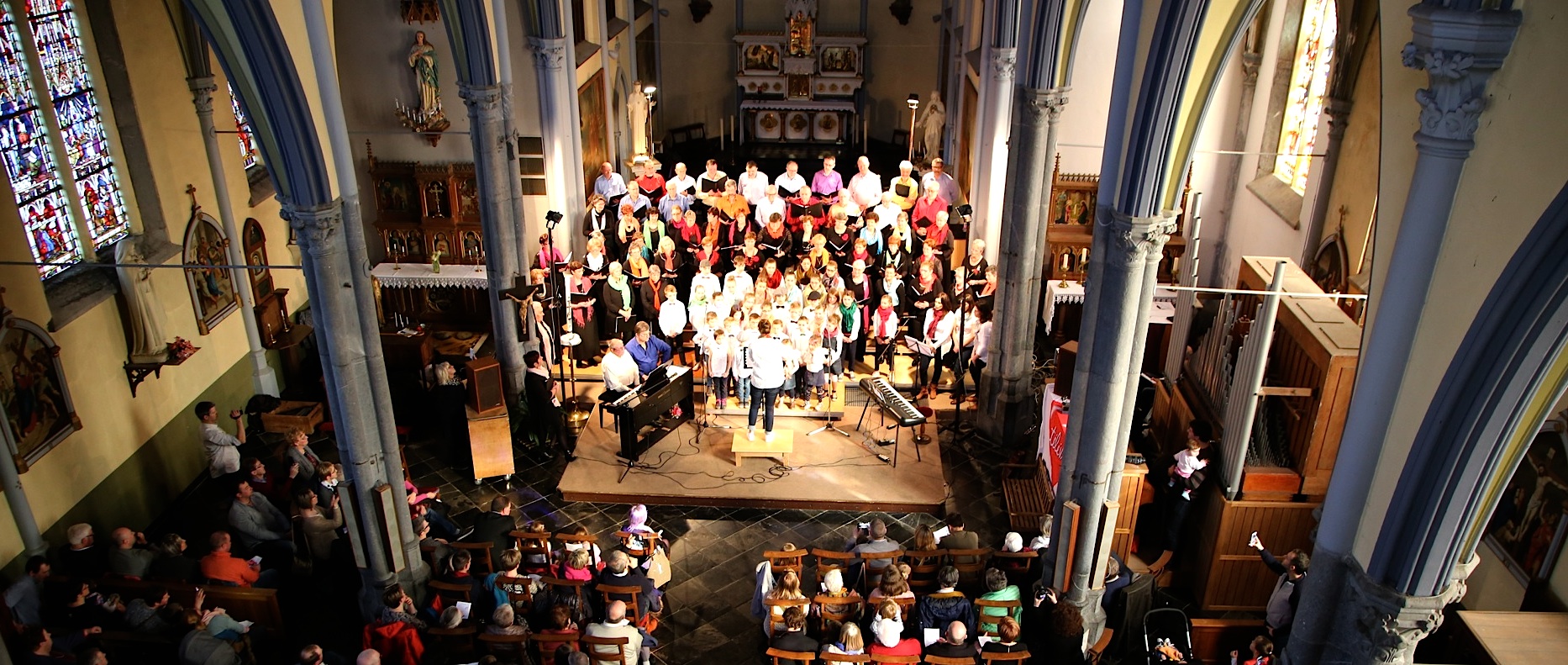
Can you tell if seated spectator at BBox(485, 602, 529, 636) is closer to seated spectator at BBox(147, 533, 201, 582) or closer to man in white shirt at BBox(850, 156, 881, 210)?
seated spectator at BBox(147, 533, 201, 582)

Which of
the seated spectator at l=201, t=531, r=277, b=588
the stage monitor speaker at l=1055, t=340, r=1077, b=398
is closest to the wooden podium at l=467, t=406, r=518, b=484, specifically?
the seated spectator at l=201, t=531, r=277, b=588

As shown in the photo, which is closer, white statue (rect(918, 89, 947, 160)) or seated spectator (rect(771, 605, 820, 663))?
seated spectator (rect(771, 605, 820, 663))

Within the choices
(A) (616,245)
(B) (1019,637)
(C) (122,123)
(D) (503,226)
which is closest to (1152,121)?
(B) (1019,637)

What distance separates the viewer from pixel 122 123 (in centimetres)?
1127

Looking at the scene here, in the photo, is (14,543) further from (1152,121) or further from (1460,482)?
(1460,482)

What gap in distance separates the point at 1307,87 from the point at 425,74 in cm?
1126

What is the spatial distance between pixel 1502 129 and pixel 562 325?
35.4ft

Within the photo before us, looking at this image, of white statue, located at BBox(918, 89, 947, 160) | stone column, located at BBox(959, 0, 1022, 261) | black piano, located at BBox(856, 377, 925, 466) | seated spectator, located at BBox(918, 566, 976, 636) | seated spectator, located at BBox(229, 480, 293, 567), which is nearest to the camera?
seated spectator, located at BBox(918, 566, 976, 636)

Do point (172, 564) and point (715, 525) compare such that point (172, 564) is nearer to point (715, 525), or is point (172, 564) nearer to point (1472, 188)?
point (715, 525)

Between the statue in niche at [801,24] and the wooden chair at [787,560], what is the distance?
1576 centimetres

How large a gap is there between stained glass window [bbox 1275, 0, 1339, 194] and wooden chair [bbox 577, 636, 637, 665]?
8.99 meters

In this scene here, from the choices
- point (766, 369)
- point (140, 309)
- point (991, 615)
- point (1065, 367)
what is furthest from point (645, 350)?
point (991, 615)

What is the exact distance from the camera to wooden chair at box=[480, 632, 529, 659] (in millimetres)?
8008

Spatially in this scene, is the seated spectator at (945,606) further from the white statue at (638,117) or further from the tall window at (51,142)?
the white statue at (638,117)
